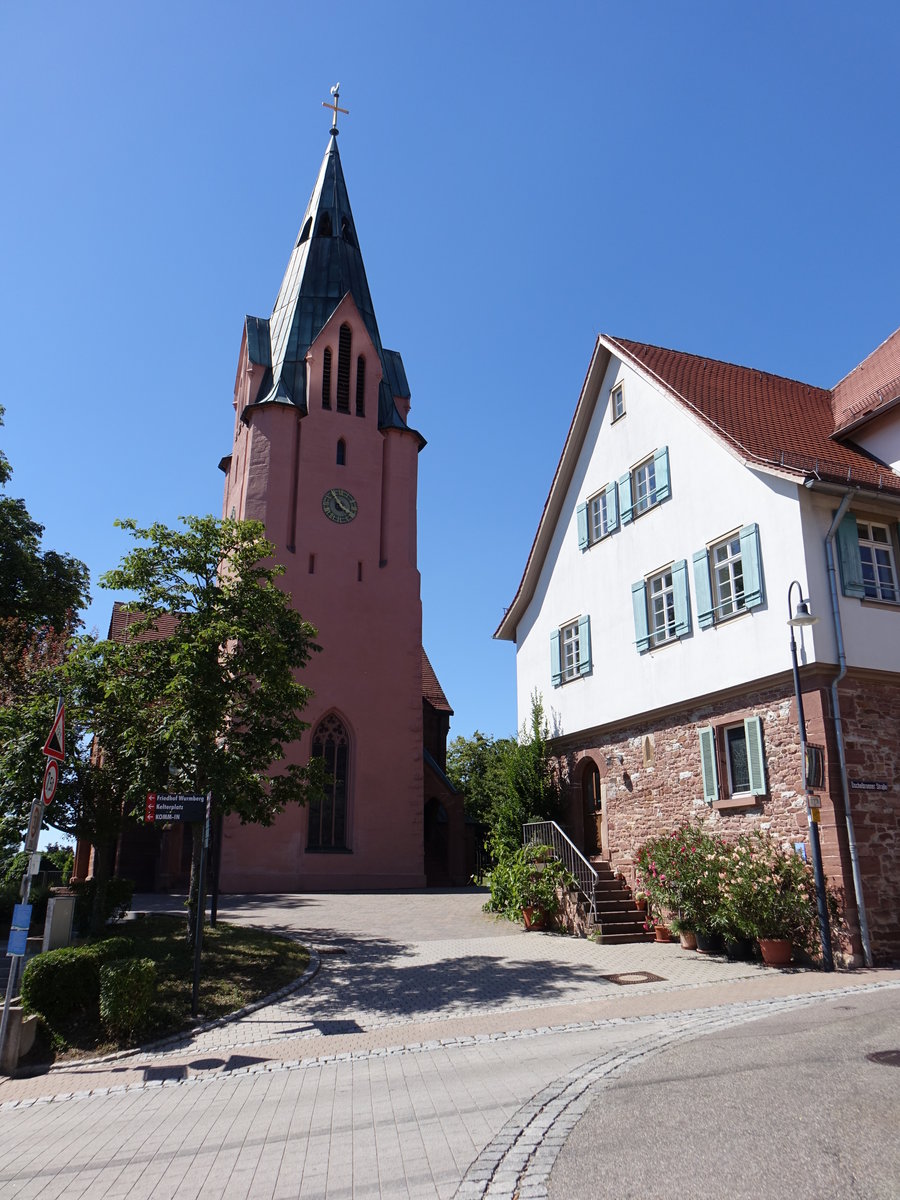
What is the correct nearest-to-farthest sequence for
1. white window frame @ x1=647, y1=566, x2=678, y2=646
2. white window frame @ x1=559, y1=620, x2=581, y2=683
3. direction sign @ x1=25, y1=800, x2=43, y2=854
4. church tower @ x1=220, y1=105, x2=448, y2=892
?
direction sign @ x1=25, y1=800, x2=43, y2=854 → white window frame @ x1=647, y1=566, x2=678, y2=646 → white window frame @ x1=559, y1=620, x2=581, y2=683 → church tower @ x1=220, y1=105, x2=448, y2=892

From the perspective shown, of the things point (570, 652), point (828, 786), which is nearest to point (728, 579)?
point (828, 786)

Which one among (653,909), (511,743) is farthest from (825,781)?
(511,743)

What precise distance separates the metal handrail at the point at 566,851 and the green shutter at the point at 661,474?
6.73m

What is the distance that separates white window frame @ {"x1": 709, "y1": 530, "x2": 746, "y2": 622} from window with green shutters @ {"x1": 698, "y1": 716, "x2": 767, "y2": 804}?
190cm

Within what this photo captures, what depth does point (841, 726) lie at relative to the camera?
13.5 metres

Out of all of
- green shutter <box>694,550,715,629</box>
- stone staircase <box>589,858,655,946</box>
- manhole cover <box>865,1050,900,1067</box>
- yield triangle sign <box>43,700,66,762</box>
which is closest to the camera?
manhole cover <box>865,1050,900,1067</box>

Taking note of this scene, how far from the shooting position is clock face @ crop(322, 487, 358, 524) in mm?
29844

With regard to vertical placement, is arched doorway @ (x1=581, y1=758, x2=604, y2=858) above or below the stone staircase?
above

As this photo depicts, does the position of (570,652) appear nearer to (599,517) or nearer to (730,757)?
(599,517)

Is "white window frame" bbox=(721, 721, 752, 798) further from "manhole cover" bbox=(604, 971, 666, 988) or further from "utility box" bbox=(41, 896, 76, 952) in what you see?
"utility box" bbox=(41, 896, 76, 952)

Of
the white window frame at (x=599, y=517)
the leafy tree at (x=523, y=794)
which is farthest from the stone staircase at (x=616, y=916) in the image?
the white window frame at (x=599, y=517)

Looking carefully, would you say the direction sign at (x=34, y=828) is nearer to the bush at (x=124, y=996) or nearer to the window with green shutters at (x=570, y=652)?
the bush at (x=124, y=996)

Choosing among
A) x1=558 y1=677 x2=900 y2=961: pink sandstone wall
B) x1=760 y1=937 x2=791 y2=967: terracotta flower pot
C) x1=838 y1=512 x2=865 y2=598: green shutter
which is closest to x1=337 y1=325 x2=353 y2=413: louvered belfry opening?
x1=558 y1=677 x2=900 y2=961: pink sandstone wall

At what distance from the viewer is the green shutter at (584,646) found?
19.9m
